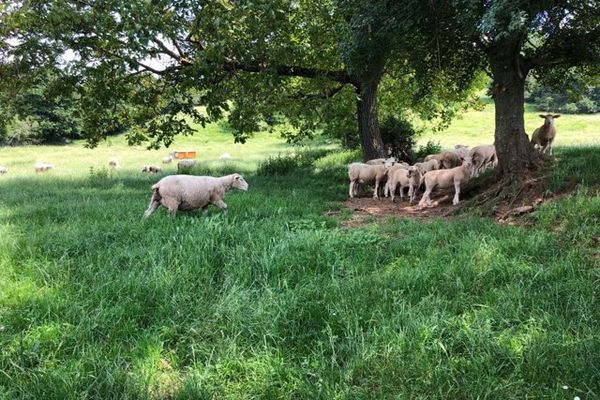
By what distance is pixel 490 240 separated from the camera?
256 inches

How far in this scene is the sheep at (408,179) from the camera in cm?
1177

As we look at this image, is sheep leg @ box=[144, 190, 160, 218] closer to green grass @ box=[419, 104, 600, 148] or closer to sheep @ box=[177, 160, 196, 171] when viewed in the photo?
sheep @ box=[177, 160, 196, 171]

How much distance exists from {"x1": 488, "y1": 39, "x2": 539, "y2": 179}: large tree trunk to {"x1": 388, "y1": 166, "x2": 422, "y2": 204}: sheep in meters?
2.27

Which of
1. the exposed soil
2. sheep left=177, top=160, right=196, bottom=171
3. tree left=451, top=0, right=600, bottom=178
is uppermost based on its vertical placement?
tree left=451, top=0, right=600, bottom=178

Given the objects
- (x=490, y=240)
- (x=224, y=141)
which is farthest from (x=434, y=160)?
(x=224, y=141)

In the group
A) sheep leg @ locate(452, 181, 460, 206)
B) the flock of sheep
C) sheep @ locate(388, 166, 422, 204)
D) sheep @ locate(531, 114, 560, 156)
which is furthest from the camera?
sheep @ locate(531, 114, 560, 156)

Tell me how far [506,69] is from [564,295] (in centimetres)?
657

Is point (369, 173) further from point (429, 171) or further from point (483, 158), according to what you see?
point (483, 158)

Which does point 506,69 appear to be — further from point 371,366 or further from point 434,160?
point 371,366

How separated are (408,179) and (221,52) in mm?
5718

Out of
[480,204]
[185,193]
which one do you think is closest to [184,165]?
[185,193]

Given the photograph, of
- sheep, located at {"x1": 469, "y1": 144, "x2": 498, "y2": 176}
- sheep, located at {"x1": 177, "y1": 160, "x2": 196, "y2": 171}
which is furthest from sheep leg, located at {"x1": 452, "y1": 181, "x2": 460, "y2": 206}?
sheep, located at {"x1": 177, "y1": 160, "x2": 196, "y2": 171}

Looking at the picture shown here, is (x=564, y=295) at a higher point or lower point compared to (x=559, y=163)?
lower

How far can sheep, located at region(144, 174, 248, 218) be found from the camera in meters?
8.76
